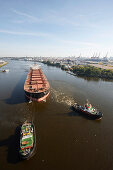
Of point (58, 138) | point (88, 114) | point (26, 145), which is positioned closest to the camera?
point (26, 145)

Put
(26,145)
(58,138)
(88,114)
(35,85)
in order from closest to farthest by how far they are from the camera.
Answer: (26,145), (58,138), (88,114), (35,85)

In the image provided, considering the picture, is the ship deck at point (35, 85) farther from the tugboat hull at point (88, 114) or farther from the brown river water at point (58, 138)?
the tugboat hull at point (88, 114)

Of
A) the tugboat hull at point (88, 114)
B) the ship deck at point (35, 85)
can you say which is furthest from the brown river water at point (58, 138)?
the ship deck at point (35, 85)

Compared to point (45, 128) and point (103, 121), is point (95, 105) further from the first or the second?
point (45, 128)

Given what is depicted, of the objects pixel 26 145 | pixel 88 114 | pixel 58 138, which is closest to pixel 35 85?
pixel 58 138

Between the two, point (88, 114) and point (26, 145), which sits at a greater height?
point (88, 114)

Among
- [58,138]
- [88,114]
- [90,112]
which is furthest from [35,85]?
[90,112]

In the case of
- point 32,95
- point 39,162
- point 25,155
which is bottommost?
point 39,162

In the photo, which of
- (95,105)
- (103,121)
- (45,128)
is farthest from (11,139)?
(95,105)

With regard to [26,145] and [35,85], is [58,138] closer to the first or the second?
[26,145]

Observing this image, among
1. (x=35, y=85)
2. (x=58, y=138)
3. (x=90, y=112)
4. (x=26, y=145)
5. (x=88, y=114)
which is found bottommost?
(x=58, y=138)

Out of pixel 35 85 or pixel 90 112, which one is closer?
pixel 90 112
